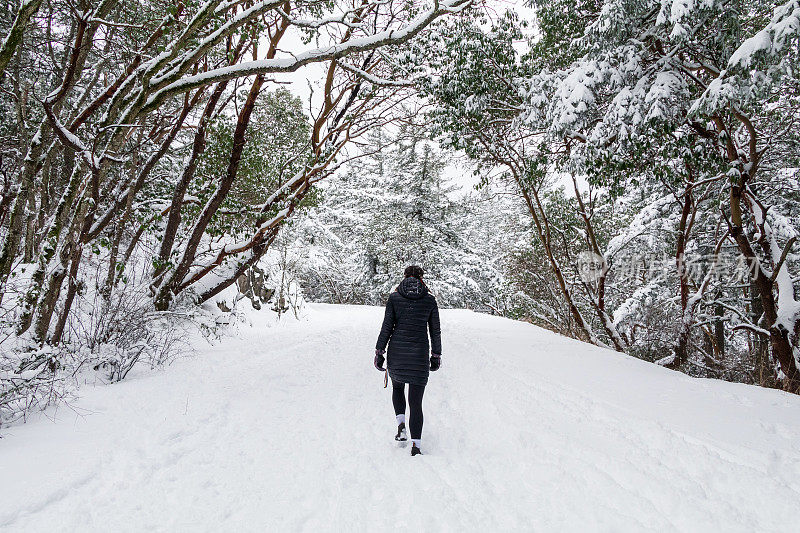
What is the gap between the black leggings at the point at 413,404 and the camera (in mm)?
3947

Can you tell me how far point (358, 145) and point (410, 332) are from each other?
19.9 feet

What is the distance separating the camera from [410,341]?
4184 millimetres

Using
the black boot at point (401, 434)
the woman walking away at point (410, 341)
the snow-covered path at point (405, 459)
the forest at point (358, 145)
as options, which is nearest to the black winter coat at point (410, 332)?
the woman walking away at point (410, 341)

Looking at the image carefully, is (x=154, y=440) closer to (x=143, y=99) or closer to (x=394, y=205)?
(x=143, y=99)

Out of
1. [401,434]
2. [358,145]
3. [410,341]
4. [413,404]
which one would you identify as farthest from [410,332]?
[358,145]

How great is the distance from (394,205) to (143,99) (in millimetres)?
22901

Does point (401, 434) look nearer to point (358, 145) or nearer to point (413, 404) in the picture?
point (413, 404)

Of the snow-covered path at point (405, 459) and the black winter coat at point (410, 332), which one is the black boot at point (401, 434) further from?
the black winter coat at point (410, 332)

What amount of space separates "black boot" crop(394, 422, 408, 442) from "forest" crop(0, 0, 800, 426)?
3.45m

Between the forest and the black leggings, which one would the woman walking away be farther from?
the forest

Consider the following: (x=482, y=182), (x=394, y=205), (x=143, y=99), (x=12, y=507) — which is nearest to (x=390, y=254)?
(x=394, y=205)

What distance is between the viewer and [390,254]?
25.2 metres

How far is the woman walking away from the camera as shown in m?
4.13

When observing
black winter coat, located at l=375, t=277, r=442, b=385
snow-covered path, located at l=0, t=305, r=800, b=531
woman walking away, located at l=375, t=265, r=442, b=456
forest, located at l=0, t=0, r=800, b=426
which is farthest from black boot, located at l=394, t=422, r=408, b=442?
forest, located at l=0, t=0, r=800, b=426
